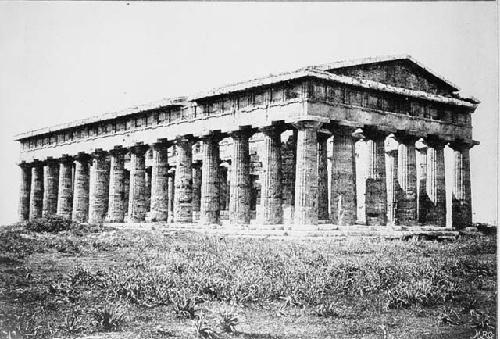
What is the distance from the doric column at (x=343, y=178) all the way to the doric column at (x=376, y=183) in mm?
1604

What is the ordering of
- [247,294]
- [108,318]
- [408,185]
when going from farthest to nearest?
[408,185] < [247,294] < [108,318]

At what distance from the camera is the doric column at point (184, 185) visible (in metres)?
35.6

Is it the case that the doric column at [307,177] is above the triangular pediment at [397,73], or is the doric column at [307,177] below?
below

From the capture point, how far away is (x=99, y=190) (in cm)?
4359

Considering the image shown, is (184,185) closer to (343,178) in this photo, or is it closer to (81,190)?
(343,178)

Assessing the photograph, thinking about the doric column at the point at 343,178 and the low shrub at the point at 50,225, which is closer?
the doric column at the point at 343,178

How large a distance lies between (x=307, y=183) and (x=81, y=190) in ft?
80.0

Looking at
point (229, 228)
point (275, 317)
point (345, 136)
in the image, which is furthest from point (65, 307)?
point (345, 136)

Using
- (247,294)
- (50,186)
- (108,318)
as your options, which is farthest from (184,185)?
(108,318)

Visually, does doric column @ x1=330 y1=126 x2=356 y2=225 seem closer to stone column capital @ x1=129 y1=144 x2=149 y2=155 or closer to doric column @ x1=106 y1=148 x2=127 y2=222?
stone column capital @ x1=129 y1=144 x2=149 y2=155

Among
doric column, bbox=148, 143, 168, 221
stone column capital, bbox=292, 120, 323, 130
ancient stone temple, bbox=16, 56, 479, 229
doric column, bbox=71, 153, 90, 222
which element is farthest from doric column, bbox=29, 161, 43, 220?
stone column capital, bbox=292, 120, 323, 130

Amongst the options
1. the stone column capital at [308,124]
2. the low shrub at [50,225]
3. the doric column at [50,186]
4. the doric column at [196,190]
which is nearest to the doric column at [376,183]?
the stone column capital at [308,124]

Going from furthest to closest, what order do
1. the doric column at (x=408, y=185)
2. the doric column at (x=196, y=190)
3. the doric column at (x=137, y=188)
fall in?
the doric column at (x=196, y=190) < the doric column at (x=137, y=188) < the doric column at (x=408, y=185)

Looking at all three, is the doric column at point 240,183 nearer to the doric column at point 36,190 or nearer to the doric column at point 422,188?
the doric column at point 422,188
